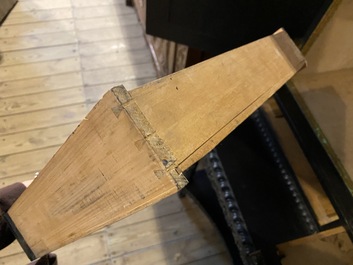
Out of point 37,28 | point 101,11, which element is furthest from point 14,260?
point 101,11

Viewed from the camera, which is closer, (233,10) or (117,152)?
(117,152)

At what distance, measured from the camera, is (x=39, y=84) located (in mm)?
1695

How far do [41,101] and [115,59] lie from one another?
0.56 metres

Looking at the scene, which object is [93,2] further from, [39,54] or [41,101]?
[41,101]

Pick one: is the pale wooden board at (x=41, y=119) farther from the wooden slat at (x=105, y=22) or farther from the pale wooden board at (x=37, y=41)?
the wooden slat at (x=105, y=22)

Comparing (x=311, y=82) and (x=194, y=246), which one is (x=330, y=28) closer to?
(x=311, y=82)

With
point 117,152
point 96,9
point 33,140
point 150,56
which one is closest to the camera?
point 117,152

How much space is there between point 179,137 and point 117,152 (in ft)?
0.25

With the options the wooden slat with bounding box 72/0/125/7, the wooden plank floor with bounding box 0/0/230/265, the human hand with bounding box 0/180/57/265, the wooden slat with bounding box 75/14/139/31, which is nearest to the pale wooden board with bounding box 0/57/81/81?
the wooden plank floor with bounding box 0/0/230/265

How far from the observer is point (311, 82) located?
2.86 ft

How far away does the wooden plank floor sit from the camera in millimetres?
1284

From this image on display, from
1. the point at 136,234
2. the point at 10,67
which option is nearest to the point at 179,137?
the point at 136,234

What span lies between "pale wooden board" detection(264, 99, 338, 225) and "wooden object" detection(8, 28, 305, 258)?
73 centimetres

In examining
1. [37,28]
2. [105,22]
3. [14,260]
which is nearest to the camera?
[14,260]
